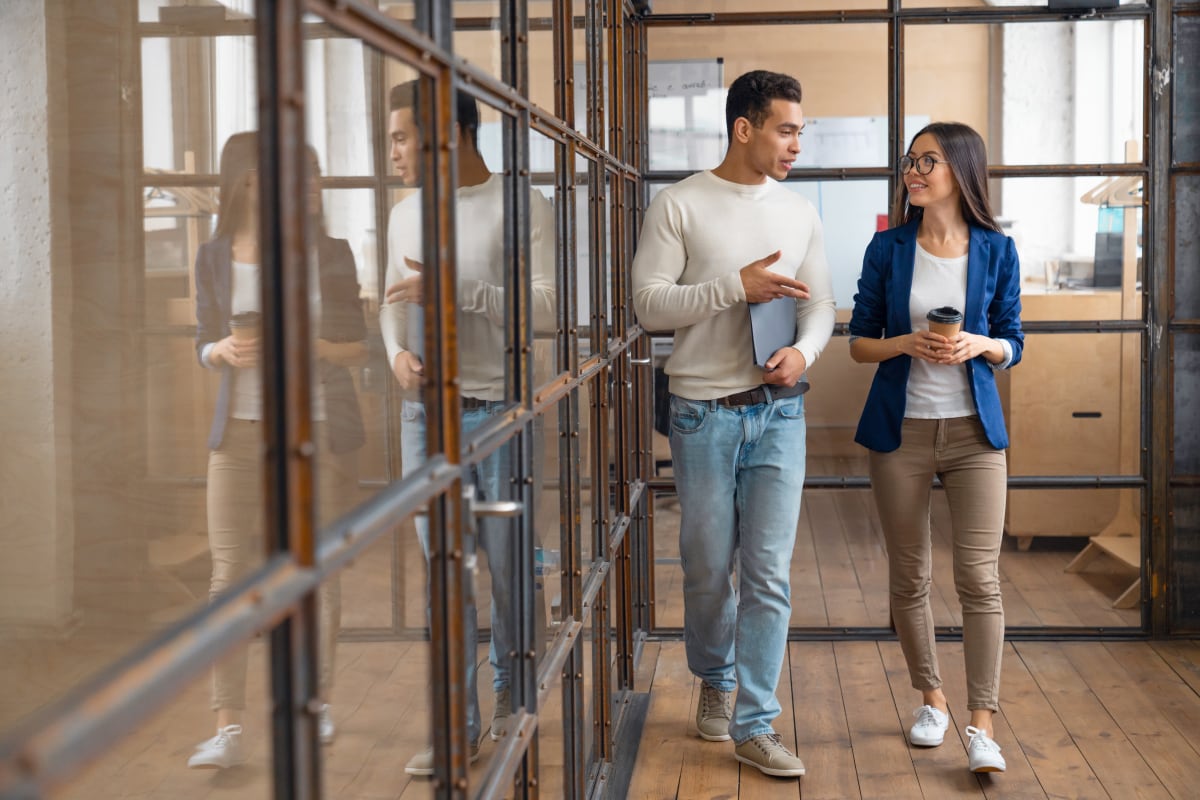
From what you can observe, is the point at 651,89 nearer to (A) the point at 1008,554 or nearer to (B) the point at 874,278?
(B) the point at 874,278

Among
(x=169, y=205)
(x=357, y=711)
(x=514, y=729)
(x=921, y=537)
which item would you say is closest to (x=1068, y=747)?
(x=921, y=537)

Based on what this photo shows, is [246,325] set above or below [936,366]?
above

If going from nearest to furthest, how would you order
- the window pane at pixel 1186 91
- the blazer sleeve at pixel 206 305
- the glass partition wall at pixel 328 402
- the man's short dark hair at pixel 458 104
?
the glass partition wall at pixel 328 402, the man's short dark hair at pixel 458 104, the blazer sleeve at pixel 206 305, the window pane at pixel 1186 91

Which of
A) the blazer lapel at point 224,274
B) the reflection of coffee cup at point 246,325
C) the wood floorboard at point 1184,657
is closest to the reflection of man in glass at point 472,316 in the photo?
the reflection of coffee cup at point 246,325

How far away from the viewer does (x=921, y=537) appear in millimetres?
2738

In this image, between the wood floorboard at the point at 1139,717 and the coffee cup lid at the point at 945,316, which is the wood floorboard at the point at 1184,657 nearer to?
the wood floorboard at the point at 1139,717

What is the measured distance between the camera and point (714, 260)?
2.70 m

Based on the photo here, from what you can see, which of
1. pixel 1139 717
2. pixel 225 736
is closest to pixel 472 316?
pixel 225 736

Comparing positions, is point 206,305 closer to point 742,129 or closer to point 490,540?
point 742,129

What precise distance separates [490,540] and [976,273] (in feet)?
5.21

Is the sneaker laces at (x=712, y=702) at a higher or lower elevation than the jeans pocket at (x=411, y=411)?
lower

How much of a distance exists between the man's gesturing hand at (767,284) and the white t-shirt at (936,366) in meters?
0.29

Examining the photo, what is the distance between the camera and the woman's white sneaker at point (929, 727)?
2.82 meters

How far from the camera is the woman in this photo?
266 cm
